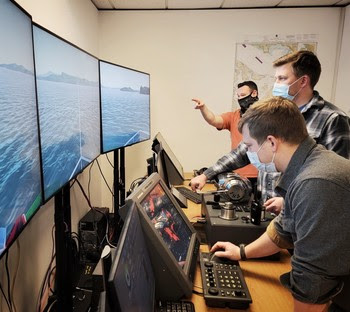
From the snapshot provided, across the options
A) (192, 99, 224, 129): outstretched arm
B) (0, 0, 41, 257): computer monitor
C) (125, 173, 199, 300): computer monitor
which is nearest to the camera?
(0, 0, 41, 257): computer monitor

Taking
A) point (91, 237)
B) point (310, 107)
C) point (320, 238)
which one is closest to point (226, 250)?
point (320, 238)

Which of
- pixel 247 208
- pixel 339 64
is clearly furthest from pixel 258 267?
pixel 339 64

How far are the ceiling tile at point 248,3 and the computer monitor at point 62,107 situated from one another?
6.36 ft

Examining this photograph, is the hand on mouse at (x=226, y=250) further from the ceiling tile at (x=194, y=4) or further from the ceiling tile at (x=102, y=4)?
the ceiling tile at (x=102, y=4)

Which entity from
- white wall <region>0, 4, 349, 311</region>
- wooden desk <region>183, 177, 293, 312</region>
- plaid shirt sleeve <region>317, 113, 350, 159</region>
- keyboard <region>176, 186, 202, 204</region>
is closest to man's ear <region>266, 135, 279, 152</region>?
wooden desk <region>183, 177, 293, 312</region>

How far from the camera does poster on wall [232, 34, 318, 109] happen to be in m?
3.13

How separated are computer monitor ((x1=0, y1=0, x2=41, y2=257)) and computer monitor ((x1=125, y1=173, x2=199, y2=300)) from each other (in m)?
0.31

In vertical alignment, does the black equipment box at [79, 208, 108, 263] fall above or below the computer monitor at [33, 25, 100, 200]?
below

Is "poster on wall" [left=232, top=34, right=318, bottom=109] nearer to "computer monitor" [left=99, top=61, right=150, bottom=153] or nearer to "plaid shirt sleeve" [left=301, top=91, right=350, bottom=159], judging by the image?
"computer monitor" [left=99, top=61, right=150, bottom=153]

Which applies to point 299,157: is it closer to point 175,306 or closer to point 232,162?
point 175,306

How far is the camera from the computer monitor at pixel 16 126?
0.72 meters

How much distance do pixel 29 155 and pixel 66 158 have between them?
0.40 m

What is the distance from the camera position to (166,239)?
983 millimetres

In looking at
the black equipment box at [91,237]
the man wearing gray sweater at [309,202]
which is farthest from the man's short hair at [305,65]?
the black equipment box at [91,237]
